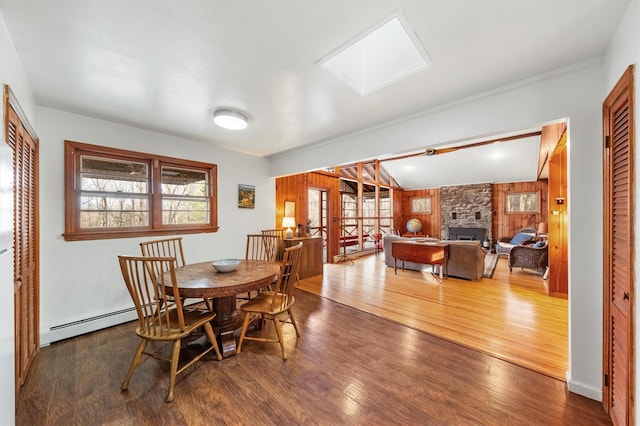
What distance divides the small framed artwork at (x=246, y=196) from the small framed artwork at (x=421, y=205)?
8.16 metres

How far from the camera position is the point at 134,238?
2980mm

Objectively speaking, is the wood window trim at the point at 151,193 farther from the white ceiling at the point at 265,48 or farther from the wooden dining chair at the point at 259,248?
the wooden dining chair at the point at 259,248

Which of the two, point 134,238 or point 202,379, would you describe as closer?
point 202,379

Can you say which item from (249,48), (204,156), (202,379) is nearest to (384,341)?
(202,379)

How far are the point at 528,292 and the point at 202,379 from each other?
4615 millimetres

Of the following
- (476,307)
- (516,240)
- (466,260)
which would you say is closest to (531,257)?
(466,260)

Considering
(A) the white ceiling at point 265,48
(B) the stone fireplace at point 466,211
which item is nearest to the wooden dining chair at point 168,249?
(A) the white ceiling at point 265,48

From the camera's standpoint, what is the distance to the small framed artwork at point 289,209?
5.35 meters

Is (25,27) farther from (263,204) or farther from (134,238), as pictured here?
(263,204)

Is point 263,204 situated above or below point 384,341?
above

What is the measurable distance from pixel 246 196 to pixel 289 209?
1414mm

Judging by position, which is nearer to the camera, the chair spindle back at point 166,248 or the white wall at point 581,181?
the white wall at point 581,181

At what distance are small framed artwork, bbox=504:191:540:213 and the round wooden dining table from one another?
30.0 ft

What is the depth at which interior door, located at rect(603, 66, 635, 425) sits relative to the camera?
1199mm
